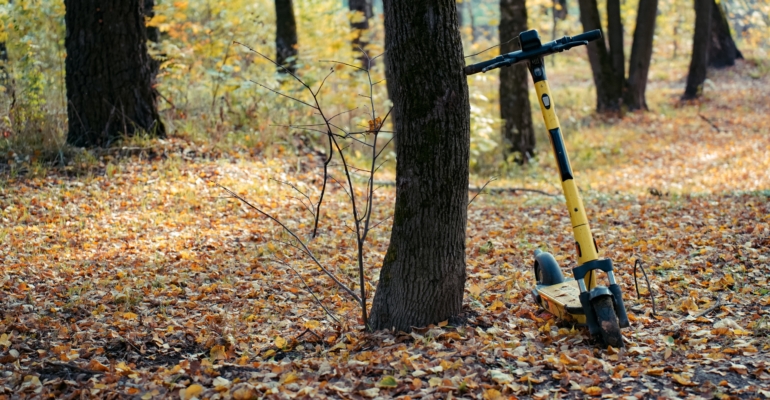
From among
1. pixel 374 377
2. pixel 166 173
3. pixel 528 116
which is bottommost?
pixel 374 377

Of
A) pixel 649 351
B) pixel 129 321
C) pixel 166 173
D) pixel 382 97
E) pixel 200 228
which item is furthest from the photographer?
pixel 382 97

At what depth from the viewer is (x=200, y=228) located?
7.08 metres

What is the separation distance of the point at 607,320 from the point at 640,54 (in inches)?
589

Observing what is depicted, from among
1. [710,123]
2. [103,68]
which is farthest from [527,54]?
[710,123]

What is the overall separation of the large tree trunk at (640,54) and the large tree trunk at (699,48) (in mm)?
1508

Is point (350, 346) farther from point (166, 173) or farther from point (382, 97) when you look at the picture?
point (382, 97)

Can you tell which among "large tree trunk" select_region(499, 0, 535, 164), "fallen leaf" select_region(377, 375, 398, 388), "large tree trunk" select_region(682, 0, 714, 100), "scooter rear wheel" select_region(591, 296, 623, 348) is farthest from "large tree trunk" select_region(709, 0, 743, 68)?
"fallen leaf" select_region(377, 375, 398, 388)

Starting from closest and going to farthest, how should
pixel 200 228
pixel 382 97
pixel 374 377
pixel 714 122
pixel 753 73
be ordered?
1. pixel 374 377
2. pixel 200 228
3. pixel 382 97
4. pixel 714 122
5. pixel 753 73

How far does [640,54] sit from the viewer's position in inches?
676

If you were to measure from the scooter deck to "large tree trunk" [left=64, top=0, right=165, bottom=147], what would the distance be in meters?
6.28

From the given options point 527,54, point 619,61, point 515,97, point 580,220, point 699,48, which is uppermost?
point 699,48

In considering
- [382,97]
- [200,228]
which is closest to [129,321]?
[200,228]

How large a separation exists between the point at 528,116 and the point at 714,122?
575 cm

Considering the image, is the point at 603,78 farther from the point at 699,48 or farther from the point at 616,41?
the point at 699,48
